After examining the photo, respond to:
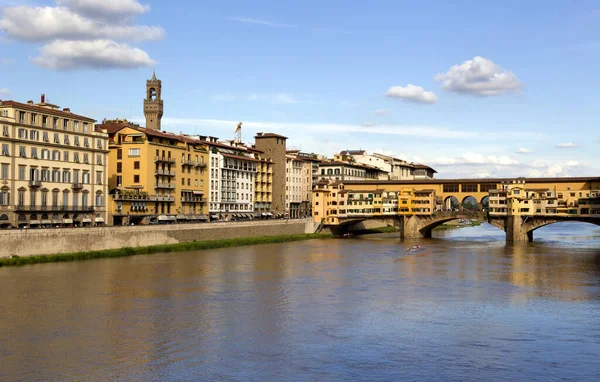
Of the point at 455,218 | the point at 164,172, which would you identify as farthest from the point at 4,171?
the point at 455,218

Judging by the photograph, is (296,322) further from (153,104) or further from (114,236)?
(153,104)

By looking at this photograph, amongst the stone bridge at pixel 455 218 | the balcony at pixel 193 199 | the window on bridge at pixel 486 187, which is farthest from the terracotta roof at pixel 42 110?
the window on bridge at pixel 486 187

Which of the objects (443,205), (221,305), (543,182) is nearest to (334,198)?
(443,205)

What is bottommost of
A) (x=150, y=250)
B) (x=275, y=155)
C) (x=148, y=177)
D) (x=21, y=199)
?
(x=150, y=250)

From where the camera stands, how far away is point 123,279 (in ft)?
149

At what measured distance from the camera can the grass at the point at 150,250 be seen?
51403mm

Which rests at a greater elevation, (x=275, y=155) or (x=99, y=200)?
(x=275, y=155)

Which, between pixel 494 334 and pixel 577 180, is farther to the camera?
pixel 577 180

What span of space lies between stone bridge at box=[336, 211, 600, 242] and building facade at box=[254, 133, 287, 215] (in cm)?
1298

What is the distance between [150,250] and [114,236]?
3.91 meters

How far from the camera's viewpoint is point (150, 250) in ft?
210

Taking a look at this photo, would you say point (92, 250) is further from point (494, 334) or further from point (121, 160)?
point (494, 334)

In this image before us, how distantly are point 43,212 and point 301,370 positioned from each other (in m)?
44.1

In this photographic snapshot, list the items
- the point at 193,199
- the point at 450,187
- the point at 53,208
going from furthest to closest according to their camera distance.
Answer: the point at 450,187 → the point at 193,199 → the point at 53,208
